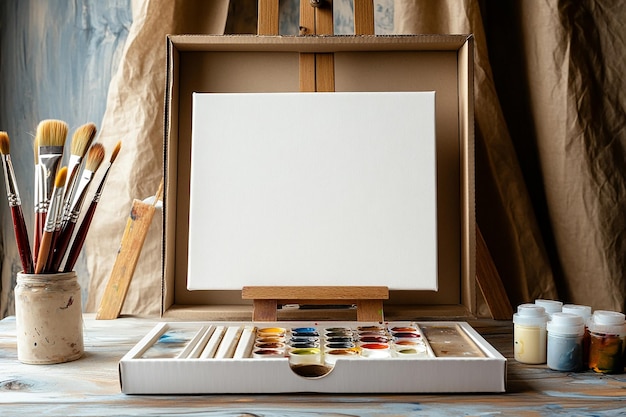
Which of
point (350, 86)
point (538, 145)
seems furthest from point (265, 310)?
point (538, 145)

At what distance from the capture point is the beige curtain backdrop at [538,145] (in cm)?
118

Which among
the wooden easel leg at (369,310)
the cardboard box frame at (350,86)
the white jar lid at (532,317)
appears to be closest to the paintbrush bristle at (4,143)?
the cardboard box frame at (350,86)

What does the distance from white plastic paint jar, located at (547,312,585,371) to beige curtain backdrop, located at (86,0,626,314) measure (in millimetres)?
411

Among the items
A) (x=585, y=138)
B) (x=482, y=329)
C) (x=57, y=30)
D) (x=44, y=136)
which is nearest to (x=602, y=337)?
(x=482, y=329)

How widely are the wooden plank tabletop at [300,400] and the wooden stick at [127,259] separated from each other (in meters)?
0.28

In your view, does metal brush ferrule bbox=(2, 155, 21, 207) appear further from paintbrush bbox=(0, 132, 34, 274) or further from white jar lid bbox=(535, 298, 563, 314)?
white jar lid bbox=(535, 298, 563, 314)

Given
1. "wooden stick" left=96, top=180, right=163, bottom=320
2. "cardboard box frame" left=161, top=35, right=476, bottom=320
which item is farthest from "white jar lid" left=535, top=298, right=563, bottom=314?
"wooden stick" left=96, top=180, right=163, bottom=320

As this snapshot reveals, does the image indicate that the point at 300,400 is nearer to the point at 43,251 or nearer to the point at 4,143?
the point at 43,251

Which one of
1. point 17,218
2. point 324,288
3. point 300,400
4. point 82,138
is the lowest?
point 300,400

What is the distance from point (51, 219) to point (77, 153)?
0.32 ft

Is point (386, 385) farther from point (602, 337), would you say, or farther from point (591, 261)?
point (591, 261)

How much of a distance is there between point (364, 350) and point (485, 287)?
0.40 meters

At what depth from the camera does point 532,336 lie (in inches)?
32.6

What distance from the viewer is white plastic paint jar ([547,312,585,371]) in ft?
2.58
